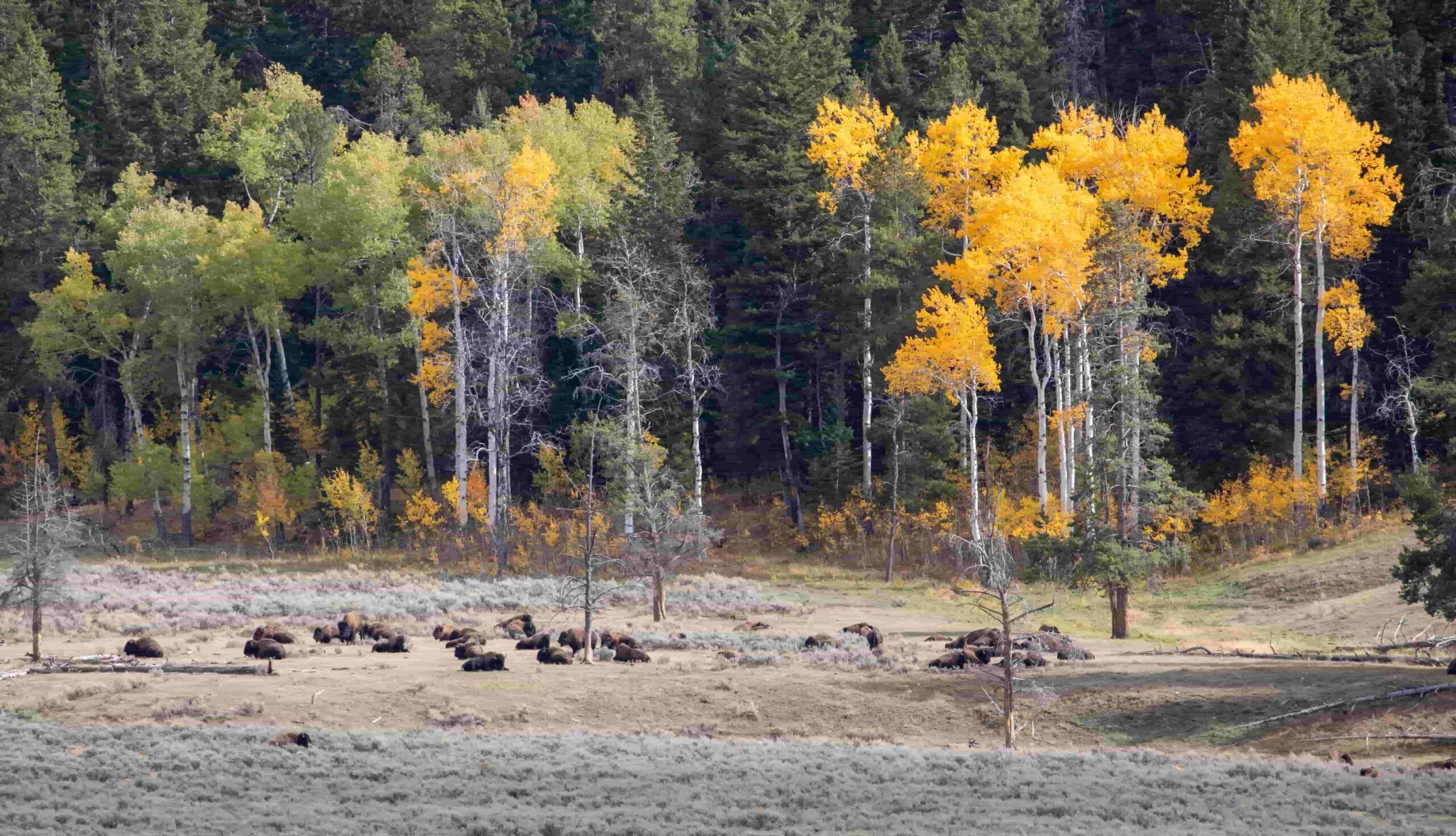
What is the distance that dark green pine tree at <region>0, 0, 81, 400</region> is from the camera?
65375 millimetres

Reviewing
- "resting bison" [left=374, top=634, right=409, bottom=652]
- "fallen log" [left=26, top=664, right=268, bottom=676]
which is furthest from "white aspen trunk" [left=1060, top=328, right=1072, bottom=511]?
"fallen log" [left=26, top=664, right=268, bottom=676]

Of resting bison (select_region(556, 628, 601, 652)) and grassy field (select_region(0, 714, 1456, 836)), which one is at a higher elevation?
resting bison (select_region(556, 628, 601, 652))

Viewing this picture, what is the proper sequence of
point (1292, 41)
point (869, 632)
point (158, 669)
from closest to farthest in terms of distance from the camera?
point (158, 669) < point (869, 632) < point (1292, 41)

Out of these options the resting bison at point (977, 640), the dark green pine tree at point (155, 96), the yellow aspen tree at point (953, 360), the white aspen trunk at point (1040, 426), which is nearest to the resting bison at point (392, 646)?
the resting bison at point (977, 640)

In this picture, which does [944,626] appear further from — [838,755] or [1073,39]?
[1073,39]

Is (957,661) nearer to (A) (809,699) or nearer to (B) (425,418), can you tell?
(A) (809,699)

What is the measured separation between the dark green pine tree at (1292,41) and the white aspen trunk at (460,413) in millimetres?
29669

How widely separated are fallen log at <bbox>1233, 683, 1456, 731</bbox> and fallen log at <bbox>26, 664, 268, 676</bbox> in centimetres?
2030

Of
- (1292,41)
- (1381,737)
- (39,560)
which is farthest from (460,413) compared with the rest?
(1381,737)

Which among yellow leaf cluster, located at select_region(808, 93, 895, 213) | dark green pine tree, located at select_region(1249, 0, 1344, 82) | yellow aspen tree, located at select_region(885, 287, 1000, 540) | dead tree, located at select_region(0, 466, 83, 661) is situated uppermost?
dark green pine tree, located at select_region(1249, 0, 1344, 82)

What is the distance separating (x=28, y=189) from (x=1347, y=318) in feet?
179

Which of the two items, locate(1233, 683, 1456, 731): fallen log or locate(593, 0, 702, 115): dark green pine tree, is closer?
locate(1233, 683, 1456, 731): fallen log

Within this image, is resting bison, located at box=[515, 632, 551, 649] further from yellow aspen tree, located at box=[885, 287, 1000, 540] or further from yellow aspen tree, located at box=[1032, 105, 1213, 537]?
yellow aspen tree, located at box=[1032, 105, 1213, 537]

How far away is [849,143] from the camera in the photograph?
54.1 m
